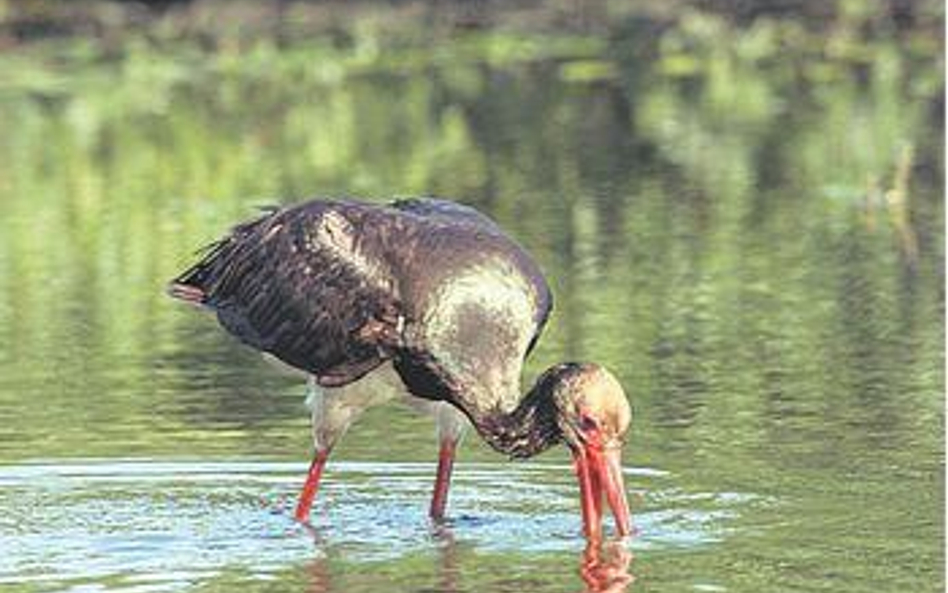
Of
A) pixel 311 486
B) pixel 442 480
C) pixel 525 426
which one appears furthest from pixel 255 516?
pixel 525 426

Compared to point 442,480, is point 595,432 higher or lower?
higher

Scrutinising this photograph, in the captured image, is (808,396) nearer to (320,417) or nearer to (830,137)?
(320,417)

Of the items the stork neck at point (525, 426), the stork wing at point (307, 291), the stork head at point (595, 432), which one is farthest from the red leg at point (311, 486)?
the stork head at point (595, 432)

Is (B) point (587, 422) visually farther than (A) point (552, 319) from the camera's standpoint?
No

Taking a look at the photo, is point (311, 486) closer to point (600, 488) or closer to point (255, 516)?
point (255, 516)

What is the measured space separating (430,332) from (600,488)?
0.76m

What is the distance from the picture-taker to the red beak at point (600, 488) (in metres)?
9.90

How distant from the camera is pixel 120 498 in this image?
1080 cm

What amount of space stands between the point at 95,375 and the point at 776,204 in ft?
20.4

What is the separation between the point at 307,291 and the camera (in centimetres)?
1067

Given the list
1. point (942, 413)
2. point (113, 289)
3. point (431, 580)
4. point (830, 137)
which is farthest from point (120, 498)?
point (830, 137)

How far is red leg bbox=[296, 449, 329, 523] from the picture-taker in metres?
10.6

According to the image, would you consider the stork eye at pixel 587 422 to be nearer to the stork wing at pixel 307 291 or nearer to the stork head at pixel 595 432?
the stork head at pixel 595 432

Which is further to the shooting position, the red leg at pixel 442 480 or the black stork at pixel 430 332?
the red leg at pixel 442 480
